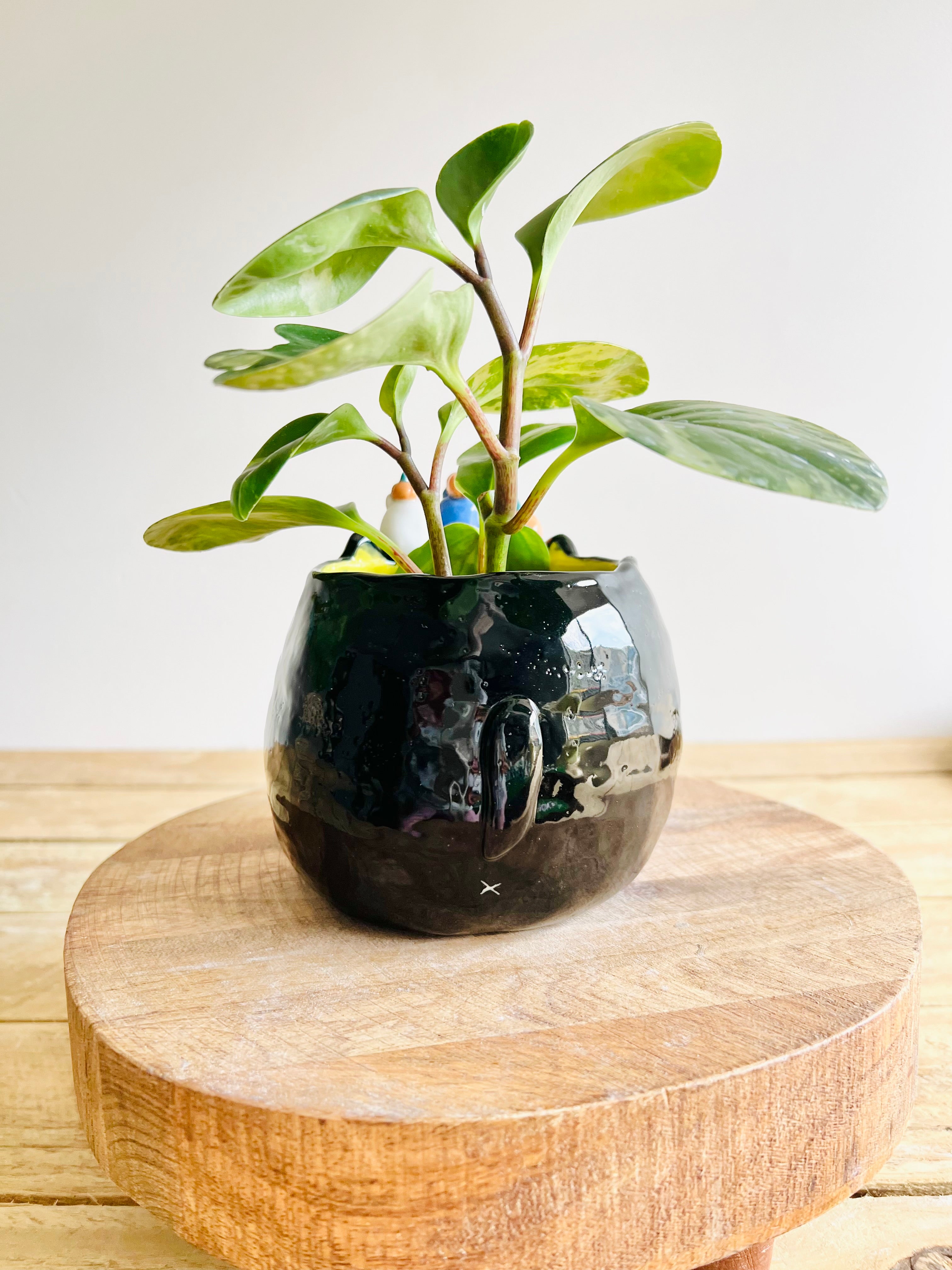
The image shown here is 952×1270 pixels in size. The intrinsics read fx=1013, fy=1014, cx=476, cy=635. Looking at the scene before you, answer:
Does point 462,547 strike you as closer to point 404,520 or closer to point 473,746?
point 473,746

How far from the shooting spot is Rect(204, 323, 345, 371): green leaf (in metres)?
0.52

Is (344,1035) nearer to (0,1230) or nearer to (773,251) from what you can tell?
(0,1230)

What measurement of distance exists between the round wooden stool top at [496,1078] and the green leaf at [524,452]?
0.27 meters

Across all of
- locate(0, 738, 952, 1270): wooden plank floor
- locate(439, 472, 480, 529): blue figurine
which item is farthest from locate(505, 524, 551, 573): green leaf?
locate(0, 738, 952, 1270): wooden plank floor

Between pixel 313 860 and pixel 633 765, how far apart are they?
18 centimetres

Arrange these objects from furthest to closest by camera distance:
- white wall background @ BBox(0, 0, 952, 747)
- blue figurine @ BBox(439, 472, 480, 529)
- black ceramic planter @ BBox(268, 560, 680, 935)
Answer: white wall background @ BBox(0, 0, 952, 747) → blue figurine @ BBox(439, 472, 480, 529) → black ceramic planter @ BBox(268, 560, 680, 935)

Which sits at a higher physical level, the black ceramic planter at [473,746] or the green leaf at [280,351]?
the green leaf at [280,351]

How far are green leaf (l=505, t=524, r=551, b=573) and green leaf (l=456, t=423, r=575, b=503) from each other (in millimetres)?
44

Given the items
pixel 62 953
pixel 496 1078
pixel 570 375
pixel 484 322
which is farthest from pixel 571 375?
pixel 484 322

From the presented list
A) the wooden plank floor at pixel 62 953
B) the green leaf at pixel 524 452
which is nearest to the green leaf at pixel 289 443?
the green leaf at pixel 524 452

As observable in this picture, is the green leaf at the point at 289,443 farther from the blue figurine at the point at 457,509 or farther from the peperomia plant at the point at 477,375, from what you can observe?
the blue figurine at the point at 457,509

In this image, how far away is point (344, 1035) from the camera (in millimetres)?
449

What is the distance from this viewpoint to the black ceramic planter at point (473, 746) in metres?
0.50

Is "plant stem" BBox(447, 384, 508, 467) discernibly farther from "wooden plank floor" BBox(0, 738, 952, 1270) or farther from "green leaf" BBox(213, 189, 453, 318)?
"wooden plank floor" BBox(0, 738, 952, 1270)
